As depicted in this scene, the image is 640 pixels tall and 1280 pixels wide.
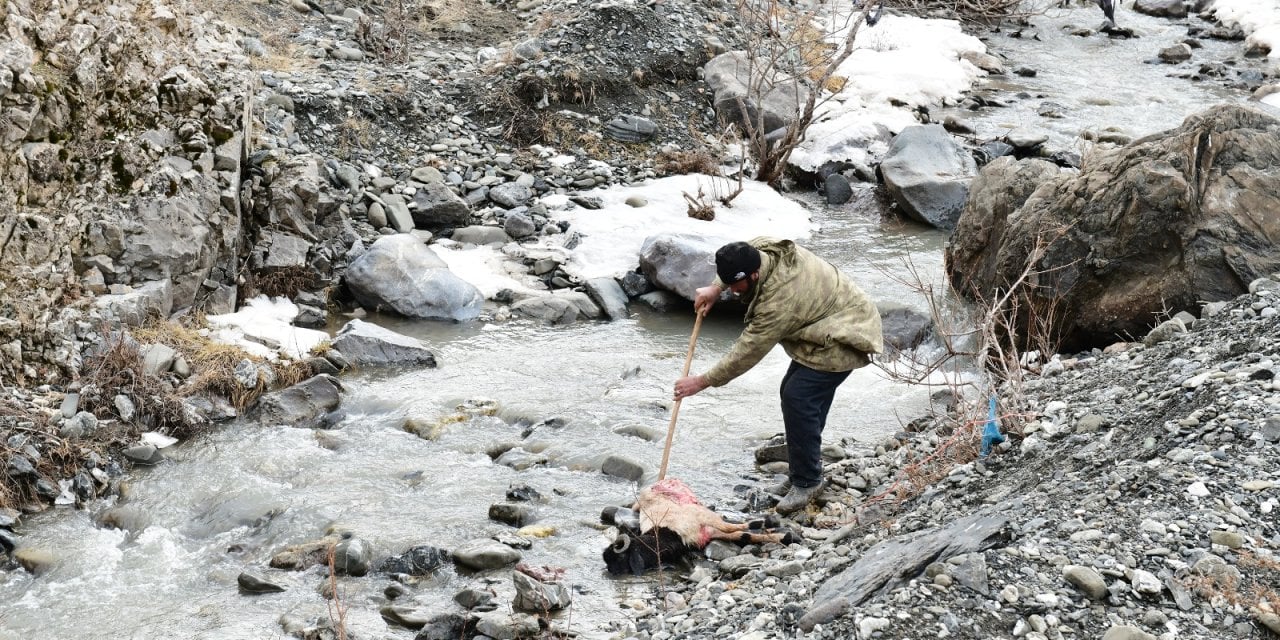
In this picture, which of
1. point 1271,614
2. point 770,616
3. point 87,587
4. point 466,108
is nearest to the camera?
point 1271,614

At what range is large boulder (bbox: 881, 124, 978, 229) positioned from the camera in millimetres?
12039

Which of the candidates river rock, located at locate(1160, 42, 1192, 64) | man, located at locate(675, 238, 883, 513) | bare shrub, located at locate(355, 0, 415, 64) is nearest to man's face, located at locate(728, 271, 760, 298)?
man, located at locate(675, 238, 883, 513)

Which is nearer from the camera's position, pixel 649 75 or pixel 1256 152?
pixel 1256 152

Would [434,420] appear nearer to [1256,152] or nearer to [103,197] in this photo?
[103,197]

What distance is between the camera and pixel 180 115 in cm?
905

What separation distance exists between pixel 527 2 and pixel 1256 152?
11.3 m

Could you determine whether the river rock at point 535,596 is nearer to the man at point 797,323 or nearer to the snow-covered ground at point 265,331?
the man at point 797,323

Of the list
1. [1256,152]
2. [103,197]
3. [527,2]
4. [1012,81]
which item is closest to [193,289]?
[103,197]

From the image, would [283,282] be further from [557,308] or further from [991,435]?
[991,435]

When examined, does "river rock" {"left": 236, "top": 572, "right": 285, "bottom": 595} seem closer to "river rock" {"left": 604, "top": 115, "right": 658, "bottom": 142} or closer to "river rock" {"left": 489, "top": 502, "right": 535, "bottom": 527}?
"river rock" {"left": 489, "top": 502, "right": 535, "bottom": 527}

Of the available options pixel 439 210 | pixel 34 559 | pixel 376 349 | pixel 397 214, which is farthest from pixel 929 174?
pixel 34 559

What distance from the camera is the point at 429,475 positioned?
6.80 m

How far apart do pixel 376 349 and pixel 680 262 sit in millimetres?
2966

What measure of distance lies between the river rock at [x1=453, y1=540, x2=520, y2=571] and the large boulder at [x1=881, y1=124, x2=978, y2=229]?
780cm
